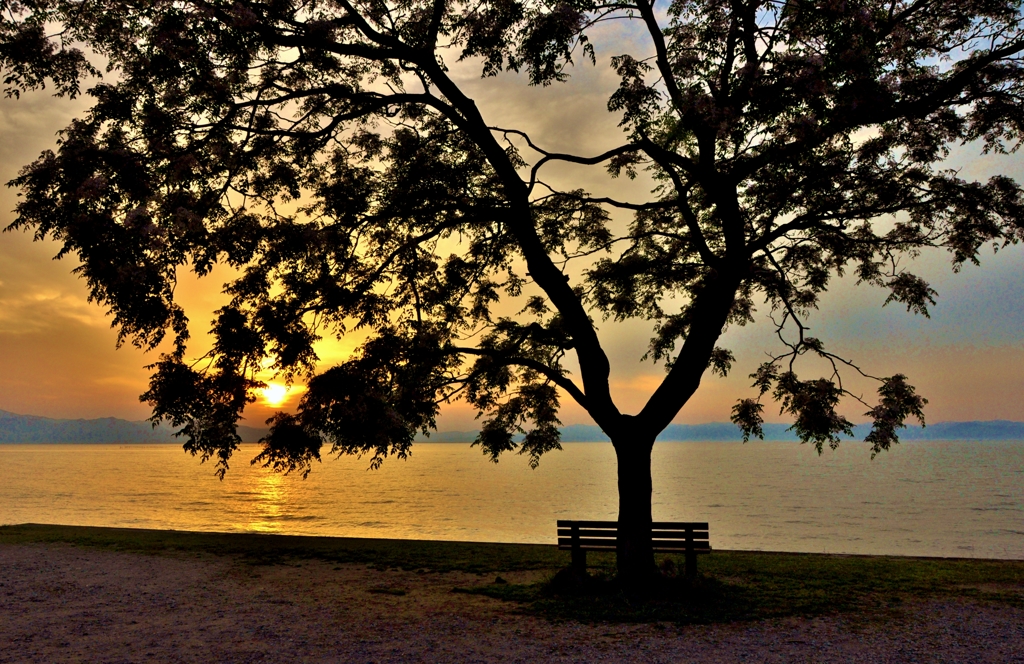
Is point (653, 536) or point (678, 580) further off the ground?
point (653, 536)

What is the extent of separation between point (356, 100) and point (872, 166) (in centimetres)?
1037

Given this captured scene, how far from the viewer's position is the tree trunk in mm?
13141

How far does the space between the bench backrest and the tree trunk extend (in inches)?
14.4

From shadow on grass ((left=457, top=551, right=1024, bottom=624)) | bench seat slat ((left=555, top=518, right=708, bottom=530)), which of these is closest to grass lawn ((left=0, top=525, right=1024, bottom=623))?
shadow on grass ((left=457, top=551, right=1024, bottom=624))

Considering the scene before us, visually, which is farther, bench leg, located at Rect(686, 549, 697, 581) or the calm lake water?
the calm lake water

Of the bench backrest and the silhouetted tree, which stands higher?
the silhouetted tree

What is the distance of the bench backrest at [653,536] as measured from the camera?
14.0 m

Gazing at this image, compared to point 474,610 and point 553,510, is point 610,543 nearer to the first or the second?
point 474,610

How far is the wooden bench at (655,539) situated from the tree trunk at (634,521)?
1.35 feet

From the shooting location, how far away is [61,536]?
2125 cm

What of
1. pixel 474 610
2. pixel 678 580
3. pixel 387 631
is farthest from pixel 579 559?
pixel 387 631

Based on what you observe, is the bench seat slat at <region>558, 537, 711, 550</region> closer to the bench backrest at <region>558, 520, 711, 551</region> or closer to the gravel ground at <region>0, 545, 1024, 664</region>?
the bench backrest at <region>558, 520, 711, 551</region>

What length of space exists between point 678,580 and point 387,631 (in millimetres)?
5919

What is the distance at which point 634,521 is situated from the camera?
13.4 metres
